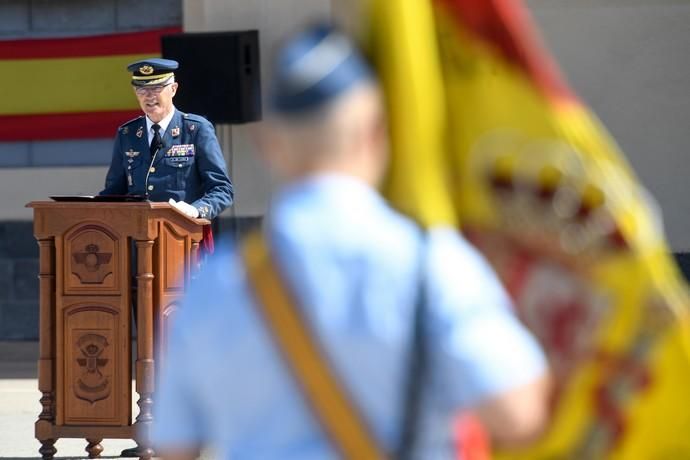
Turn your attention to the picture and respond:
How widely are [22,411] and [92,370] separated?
1796mm

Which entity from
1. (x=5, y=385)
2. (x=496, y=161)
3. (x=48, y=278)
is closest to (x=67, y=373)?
(x=48, y=278)

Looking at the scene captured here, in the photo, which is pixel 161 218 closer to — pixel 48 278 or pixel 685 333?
pixel 48 278

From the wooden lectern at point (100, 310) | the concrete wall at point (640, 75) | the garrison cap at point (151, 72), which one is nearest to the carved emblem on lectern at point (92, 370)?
the wooden lectern at point (100, 310)

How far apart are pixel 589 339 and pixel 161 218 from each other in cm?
429

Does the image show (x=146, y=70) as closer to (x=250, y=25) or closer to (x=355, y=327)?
(x=250, y=25)

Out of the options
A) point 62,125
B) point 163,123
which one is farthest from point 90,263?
point 62,125

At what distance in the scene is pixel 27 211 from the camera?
11188 millimetres

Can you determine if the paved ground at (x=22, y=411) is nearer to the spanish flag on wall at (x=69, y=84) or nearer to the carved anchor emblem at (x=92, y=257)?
the carved anchor emblem at (x=92, y=257)

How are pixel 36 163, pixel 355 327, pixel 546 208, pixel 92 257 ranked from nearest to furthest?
pixel 355 327
pixel 546 208
pixel 92 257
pixel 36 163

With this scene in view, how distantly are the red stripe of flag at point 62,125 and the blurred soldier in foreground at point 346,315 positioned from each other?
368 inches

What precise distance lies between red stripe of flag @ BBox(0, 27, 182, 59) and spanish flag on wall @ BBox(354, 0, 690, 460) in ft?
29.6

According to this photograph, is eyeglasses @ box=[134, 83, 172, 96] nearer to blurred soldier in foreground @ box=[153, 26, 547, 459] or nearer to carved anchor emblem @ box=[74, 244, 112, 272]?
carved anchor emblem @ box=[74, 244, 112, 272]

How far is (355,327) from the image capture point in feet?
6.29

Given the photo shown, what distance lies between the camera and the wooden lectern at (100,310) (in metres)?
6.37
